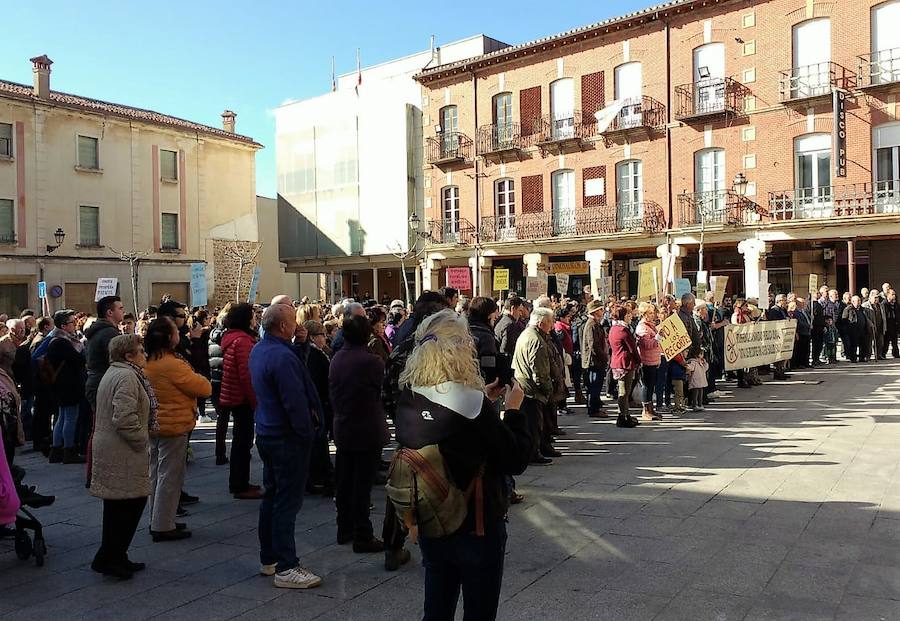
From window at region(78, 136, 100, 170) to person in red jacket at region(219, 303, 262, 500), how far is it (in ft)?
99.6

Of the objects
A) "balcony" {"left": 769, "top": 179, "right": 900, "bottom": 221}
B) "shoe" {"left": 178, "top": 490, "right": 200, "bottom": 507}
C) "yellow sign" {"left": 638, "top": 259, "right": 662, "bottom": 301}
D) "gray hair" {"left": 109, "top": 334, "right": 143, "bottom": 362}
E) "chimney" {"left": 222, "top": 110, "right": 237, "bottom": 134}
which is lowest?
"shoe" {"left": 178, "top": 490, "right": 200, "bottom": 507}

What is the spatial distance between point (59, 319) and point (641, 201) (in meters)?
22.6

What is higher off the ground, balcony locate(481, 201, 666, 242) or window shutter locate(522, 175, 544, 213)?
window shutter locate(522, 175, 544, 213)

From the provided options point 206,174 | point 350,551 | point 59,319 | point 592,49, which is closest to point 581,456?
point 350,551

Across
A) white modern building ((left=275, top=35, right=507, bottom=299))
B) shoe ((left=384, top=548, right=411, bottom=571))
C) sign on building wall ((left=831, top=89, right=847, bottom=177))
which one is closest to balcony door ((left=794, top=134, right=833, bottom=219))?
sign on building wall ((left=831, top=89, right=847, bottom=177))

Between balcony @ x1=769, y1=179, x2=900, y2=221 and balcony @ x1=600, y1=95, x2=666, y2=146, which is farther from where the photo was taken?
balcony @ x1=600, y1=95, x2=666, y2=146

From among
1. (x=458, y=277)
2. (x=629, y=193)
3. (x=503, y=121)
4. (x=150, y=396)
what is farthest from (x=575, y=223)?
(x=150, y=396)

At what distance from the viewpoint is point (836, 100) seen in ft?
74.6

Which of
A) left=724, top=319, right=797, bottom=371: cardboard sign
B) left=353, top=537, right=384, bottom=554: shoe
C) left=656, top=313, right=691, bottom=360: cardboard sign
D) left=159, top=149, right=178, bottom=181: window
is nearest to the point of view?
left=353, top=537, right=384, bottom=554: shoe

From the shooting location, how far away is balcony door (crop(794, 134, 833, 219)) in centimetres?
2391

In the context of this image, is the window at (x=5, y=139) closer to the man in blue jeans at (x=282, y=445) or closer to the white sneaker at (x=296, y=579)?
Answer: the man in blue jeans at (x=282, y=445)

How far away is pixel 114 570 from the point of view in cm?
510

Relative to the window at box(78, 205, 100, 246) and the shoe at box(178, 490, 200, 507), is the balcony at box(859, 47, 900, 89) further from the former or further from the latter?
the window at box(78, 205, 100, 246)

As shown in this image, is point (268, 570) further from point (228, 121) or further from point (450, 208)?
point (228, 121)
